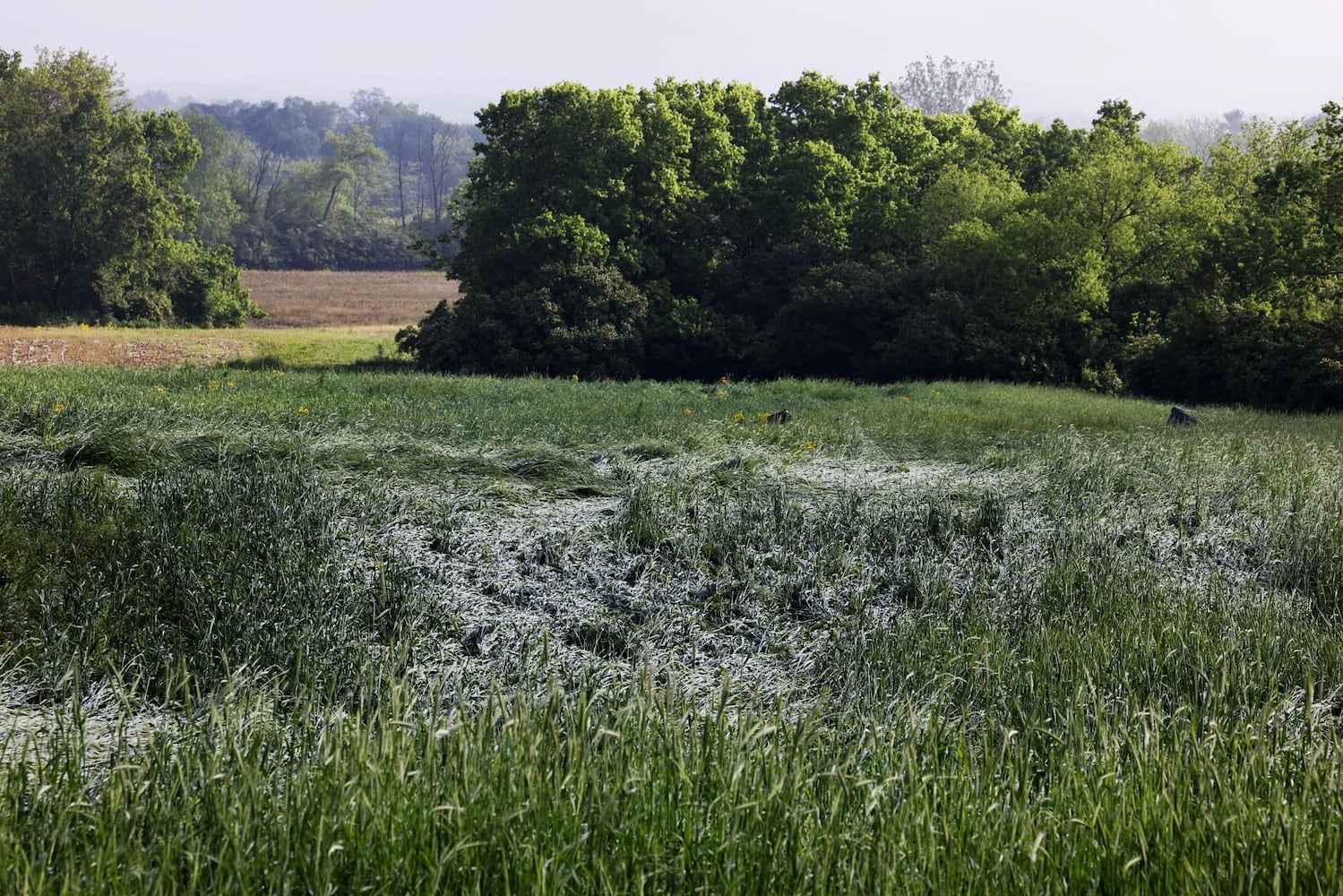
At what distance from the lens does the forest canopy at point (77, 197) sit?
39969 millimetres

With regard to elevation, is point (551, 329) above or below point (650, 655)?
above

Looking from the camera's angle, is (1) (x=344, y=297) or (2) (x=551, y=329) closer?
(2) (x=551, y=329)

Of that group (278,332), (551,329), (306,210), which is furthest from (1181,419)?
(306,210)

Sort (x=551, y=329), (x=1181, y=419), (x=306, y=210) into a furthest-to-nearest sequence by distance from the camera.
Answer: (x=306, y=210)
(x=551, y=329)
(x=1181, y=419)

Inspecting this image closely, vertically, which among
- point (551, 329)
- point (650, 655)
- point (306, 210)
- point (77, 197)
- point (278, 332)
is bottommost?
point (650, 655)

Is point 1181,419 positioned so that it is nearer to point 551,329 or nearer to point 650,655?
point 650,655

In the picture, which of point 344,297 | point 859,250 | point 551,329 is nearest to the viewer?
point 551,329

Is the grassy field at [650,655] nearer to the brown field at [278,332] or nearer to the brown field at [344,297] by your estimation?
the brown field at [278,332]

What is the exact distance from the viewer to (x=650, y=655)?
5070mm

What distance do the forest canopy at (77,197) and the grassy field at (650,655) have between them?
3232 centimetres

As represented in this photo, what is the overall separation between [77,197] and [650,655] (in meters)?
43.3

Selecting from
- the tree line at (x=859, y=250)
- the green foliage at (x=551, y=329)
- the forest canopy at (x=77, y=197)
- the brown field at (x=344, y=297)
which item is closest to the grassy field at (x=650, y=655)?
the tree line at (x=859, y=250)

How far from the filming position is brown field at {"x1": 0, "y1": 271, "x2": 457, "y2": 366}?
2873cm

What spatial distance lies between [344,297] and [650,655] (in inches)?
2305
